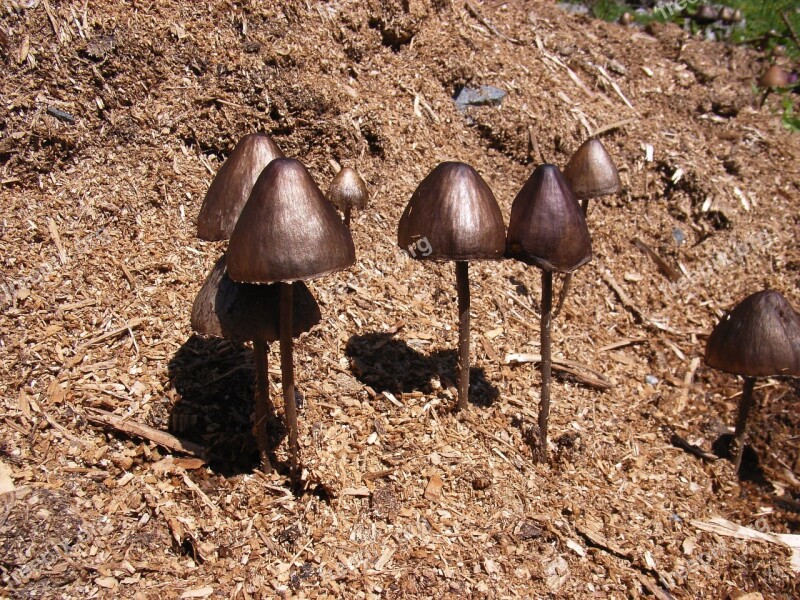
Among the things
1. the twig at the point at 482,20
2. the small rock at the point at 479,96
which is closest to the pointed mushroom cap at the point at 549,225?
the small rock at the point at 479,96

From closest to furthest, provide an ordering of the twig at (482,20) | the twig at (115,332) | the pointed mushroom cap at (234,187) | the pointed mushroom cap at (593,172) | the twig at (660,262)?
the pointed mushroom cap at (234,187)
the twig at (115,332)
the pointed mushroom cap at (593,172)
the twig at (660,262)
the twig at (482,20)

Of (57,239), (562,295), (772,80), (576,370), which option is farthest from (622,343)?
(772,80)

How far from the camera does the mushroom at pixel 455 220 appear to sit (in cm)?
322

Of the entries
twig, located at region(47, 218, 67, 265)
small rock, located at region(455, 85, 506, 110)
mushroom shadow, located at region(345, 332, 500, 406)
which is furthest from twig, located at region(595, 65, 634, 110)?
twig, located at region(47, 218, 67, 265)

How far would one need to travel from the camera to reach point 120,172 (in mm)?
4754

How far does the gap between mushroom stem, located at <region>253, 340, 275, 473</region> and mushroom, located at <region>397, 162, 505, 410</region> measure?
0.90 meters

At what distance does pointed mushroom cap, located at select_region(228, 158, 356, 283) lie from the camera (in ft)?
8.46

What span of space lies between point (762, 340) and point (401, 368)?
7.34ft

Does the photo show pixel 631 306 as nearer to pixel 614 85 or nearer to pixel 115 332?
pixel 614 85

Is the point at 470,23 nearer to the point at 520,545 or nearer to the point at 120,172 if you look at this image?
the point at 120,172

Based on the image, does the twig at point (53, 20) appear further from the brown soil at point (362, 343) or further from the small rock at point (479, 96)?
the small rock at point (479, 96)

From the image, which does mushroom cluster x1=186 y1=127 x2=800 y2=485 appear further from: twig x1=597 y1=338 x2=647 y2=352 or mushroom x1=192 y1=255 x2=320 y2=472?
twig x1=597 y1=338 x2=647 y2=352

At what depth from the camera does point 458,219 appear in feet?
10.6

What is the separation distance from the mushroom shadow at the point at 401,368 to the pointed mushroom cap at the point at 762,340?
1502 millimetres
